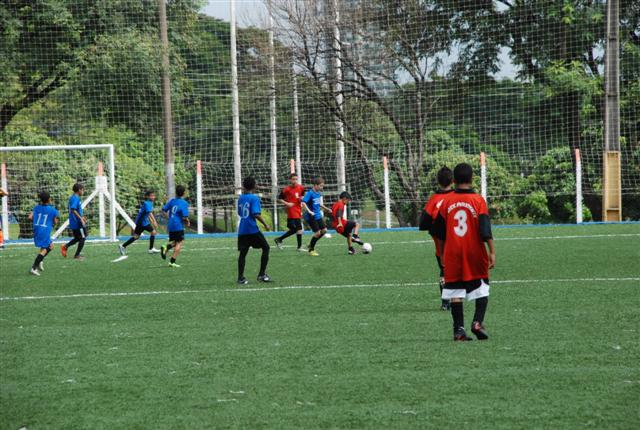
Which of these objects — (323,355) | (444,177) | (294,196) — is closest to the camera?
(323,355)

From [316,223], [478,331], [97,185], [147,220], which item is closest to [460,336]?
[478,331]

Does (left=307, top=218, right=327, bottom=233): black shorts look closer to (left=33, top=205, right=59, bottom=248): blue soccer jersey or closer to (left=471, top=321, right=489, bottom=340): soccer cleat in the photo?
(left=33, top=205, right=59, bottom=248): blue soccer jersey

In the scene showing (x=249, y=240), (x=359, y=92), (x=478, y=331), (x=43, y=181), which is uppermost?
(x=359, y=92)

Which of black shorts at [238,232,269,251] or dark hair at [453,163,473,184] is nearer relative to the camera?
dark hair at [453,163,473,184]

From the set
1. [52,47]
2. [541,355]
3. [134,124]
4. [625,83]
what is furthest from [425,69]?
[541,355]

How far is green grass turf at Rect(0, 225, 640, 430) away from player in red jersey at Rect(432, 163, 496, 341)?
31 centimetres

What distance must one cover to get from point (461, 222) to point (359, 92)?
89.4 feet

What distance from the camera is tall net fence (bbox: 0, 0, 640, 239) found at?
3106 centimetres

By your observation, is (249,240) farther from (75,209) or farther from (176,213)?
(75,209)

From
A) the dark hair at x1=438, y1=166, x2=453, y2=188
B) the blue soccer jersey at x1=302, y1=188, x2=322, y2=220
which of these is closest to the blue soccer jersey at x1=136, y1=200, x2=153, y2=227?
the blue soccer jersey at x1=302, y1=188, x2=322, y2=220

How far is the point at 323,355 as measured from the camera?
24.4 ft

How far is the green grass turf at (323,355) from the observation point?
5559mm

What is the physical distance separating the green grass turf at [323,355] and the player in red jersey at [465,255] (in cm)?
31

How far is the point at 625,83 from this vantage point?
107 ft
